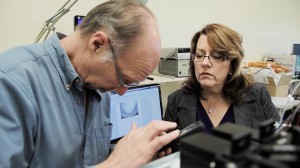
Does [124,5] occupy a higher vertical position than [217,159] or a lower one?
higher

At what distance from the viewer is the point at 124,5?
0.73 metres

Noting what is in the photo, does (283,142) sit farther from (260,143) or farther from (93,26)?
(93,26)

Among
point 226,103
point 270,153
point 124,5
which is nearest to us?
point 270,153

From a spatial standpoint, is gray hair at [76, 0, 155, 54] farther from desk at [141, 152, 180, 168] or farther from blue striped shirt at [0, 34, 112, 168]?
desk at [141, 152, 180, 168]

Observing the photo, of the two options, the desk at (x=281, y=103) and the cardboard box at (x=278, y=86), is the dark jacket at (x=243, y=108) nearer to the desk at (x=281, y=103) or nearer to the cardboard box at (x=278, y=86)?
the desk at (x=281, y=103)

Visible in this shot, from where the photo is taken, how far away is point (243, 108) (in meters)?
1.54

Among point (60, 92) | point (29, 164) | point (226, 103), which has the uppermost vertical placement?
point (60, 92)

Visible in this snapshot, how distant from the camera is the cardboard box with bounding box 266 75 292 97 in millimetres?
2486

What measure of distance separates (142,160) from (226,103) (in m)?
1.07

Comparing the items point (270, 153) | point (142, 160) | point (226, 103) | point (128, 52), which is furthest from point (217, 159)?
point (226, 103)

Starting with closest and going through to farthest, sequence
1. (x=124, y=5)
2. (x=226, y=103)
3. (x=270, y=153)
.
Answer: (x=270, y=153), (x=124, y=5), (x=226, y=103)

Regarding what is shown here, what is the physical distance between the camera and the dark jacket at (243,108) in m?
1.51

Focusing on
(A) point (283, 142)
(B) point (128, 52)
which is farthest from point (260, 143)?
(B) point (128, 52)

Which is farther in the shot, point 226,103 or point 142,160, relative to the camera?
point 226,103
